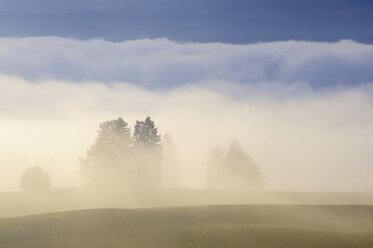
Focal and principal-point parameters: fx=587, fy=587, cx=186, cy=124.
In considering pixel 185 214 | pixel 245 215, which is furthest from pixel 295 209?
pixel 185 214

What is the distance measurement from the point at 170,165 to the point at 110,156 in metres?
27.2

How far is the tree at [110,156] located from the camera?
9719 centimetres

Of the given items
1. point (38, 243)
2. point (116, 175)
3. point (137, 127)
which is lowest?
point (38, 243)

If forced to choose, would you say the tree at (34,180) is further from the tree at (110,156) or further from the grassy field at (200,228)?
the grassy field at (200,228)

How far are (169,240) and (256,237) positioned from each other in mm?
7402

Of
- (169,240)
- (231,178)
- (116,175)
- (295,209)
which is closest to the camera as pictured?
(169,240)

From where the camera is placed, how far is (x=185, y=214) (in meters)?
63.0

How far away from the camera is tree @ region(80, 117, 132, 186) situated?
9719 cm

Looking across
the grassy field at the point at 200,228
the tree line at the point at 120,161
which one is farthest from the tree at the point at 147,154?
the grassy field at the point at 200,228

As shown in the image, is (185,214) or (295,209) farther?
(295,209)

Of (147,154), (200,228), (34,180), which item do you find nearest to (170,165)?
(147,154)

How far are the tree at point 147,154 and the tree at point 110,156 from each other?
231 centimetres

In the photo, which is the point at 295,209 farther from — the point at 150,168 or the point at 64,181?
the point at 64,181

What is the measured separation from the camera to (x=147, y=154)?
102 metres
